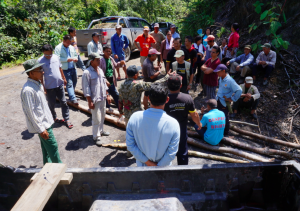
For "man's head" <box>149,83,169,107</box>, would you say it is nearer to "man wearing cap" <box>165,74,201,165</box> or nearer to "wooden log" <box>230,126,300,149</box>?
"man wearing cap" <box>165,74,201,165</box>

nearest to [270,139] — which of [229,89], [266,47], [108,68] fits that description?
[229,89]

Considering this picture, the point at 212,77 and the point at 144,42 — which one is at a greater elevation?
the point at 144,42

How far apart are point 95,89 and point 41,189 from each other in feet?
8.10

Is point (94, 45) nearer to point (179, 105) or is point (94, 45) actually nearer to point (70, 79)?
point (70, 79)

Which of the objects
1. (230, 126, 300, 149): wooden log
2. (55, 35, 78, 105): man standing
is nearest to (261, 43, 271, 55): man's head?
(230, 126, 300, 149): wooden log

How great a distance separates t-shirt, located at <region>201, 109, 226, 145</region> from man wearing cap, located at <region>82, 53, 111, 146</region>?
2.35 m

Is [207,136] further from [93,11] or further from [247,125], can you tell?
[93,11]

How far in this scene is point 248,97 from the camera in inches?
228

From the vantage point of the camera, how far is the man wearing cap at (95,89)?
13.6ft

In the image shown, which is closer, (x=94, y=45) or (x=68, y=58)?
(x=68, y=58)

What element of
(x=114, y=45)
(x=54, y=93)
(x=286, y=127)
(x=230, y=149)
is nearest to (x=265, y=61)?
(x=286, y=127)

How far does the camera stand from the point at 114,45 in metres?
7.69

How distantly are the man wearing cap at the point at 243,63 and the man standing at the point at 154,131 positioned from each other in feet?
19.5

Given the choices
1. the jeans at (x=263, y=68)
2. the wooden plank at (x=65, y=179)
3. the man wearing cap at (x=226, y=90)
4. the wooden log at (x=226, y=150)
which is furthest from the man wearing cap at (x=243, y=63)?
the wooden plank at (x=65, y=179)
